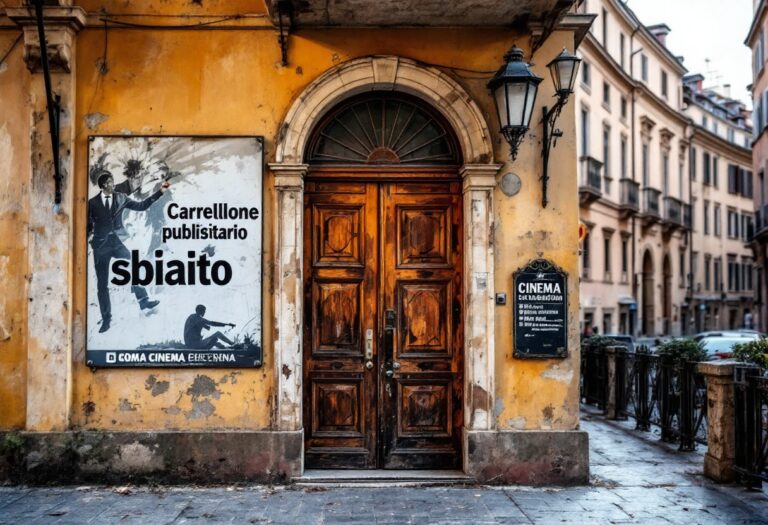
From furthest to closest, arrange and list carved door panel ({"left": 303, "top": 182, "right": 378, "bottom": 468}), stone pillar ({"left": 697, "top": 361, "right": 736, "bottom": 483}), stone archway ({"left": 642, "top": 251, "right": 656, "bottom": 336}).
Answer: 1. stone archway ({"left": 642, "top": 251, "right": 656, "bottom": 336})
2. carved door panel ({"left": 303, "top": 182, "right": 378, "bottom": 468})
3. stone pillar ({"left": 697, "top": 361, "right": 736, "bottom": 483})

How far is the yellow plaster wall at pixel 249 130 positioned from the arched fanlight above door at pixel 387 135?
0.51m

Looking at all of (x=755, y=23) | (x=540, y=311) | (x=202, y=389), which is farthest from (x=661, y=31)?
(x=202, y=389)

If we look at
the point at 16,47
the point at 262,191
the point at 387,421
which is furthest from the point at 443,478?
the point at 16,47

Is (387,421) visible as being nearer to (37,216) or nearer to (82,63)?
(37,216)

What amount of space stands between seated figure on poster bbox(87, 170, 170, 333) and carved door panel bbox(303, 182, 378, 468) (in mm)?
1673

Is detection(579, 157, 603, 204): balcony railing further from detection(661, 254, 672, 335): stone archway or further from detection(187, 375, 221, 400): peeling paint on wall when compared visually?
detection(187, 375, 221, 400): peeling paint on wall

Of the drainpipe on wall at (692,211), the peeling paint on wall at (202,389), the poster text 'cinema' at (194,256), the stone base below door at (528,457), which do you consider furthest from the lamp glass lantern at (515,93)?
the drainpipe on wall at (692,211)

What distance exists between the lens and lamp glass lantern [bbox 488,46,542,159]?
7590 millimetres

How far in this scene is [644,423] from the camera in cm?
1151

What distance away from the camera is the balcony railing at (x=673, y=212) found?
41156 millimetres

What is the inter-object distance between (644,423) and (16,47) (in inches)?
379

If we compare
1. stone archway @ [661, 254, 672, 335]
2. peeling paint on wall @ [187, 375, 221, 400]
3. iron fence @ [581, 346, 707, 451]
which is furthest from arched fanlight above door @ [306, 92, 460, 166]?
stone archway @ [661, 254, 672, 335]

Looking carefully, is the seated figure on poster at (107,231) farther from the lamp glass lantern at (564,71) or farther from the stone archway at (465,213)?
the lamp glass lantern at (564,71)

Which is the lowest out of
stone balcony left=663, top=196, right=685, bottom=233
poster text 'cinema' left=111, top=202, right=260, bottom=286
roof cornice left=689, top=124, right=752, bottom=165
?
poster text 'cinema' left=111, top=202, right=260, bottom=286
